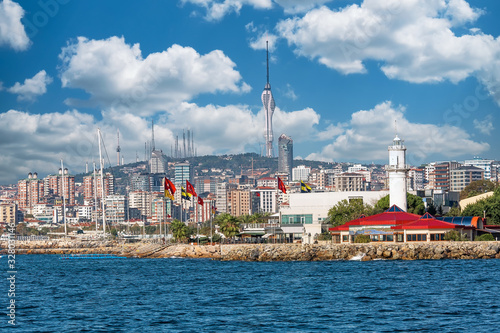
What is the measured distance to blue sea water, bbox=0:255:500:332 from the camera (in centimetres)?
3359

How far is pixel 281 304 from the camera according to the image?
133 ft

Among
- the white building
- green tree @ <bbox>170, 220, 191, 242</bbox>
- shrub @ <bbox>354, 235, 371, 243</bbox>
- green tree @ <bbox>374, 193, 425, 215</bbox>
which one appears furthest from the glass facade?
shrub @ <bbox>354, 235, 371, 243</bbox>

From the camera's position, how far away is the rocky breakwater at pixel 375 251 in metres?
72.7

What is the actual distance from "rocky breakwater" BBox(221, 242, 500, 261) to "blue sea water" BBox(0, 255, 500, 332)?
7433 millimetres

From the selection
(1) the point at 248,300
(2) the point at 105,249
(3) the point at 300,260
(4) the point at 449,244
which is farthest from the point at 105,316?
(2) the point at 105,249

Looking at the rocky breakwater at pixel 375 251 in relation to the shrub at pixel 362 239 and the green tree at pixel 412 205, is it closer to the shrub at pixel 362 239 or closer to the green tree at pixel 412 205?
the shrub at pixel 362 239

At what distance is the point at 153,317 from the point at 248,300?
785cm

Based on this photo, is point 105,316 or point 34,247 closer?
point 105,316

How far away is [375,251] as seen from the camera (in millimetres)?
75000

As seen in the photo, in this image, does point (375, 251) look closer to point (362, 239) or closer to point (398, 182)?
point (362, 239)

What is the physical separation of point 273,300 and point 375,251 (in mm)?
34881

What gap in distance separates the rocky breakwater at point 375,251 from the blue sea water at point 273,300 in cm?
743

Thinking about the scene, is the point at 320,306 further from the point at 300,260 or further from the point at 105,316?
the point at 300,260

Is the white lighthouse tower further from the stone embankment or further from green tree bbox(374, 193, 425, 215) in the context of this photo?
the stone embankment
